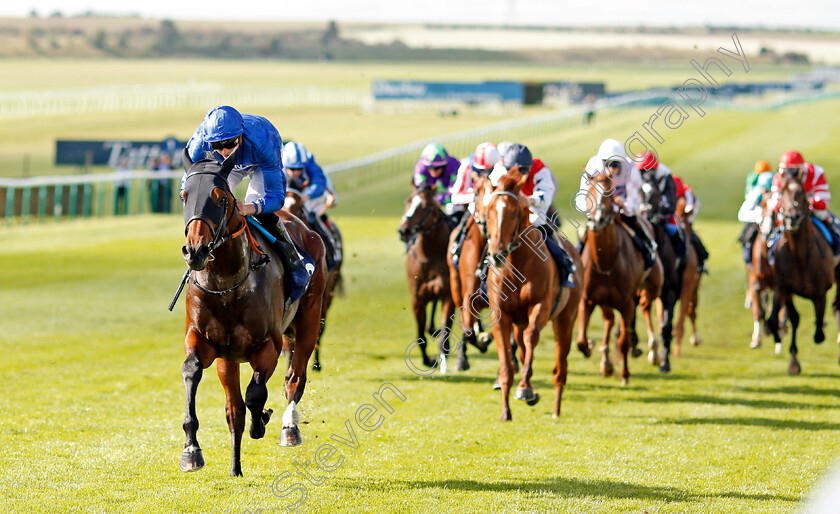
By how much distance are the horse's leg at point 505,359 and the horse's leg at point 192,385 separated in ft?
8.61

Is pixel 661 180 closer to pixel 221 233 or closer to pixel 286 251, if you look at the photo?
pixel 286 251

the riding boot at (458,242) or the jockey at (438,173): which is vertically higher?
the jockey at (438,173)

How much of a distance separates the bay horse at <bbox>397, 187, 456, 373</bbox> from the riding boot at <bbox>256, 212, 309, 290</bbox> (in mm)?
3409

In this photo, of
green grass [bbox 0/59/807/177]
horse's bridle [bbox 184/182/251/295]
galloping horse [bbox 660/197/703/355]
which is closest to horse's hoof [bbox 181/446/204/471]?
horse's bridle [bbox 184/182/251/295]

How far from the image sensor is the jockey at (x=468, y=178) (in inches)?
331

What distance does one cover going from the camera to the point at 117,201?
2502cm

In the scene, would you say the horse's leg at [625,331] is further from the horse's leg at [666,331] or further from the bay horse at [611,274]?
the horse's leg at [666,331]

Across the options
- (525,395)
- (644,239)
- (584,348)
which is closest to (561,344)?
(525,395)

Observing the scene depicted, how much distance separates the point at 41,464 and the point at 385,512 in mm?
2239

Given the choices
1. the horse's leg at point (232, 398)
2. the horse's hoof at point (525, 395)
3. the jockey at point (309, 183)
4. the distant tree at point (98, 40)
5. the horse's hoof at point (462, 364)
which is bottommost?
the horse's hoof at point (462, 364)

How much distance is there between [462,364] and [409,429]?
2.49m

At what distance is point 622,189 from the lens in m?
9.34

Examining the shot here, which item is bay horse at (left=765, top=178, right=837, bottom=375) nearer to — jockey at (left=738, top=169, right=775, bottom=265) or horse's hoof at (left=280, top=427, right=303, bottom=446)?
jockey at (left=738, top=169, right=775, bottom=265)

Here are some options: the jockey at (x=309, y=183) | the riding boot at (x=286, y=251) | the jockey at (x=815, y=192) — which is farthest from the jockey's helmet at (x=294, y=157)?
the jockey at (x=815, y=192)
